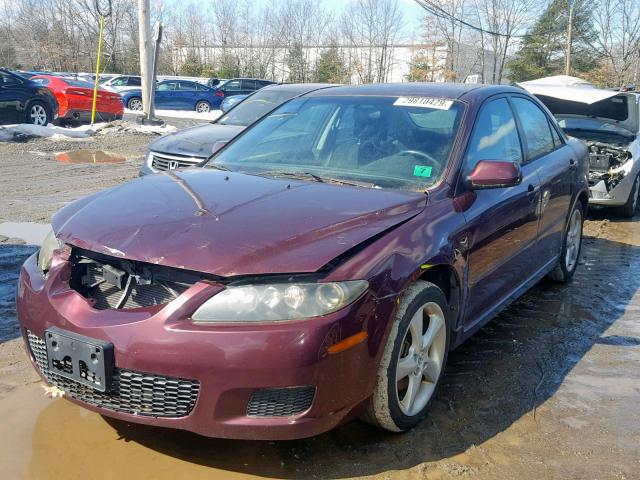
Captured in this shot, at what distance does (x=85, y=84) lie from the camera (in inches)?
684

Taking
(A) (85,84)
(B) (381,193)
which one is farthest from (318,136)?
(A) (85,84)

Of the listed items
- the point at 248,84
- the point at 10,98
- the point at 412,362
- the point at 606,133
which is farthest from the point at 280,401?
the point at 248,84

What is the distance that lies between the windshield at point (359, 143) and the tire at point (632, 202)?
593 centimetres

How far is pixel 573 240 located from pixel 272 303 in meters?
4.01

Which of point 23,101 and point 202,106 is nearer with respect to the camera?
point 23,101

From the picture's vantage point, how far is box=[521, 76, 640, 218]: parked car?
8.51 meters

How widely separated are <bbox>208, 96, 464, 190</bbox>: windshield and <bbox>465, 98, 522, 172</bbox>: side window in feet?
0.50

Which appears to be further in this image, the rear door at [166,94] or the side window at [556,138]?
the rear door at [166,94]

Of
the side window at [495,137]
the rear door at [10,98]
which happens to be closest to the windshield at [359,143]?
the side window at [495,137]

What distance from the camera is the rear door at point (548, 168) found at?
4574mm

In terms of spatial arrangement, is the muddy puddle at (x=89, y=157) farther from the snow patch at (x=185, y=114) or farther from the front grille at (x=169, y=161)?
the snow patch at (x=185, y=114)

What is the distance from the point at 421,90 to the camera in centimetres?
413

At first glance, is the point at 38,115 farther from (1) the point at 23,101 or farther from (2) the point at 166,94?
(2) the point at 166,94

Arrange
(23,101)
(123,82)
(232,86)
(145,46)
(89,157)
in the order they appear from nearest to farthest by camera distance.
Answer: (89,157), (23,101), (145,46), (123,82), (232,86)
